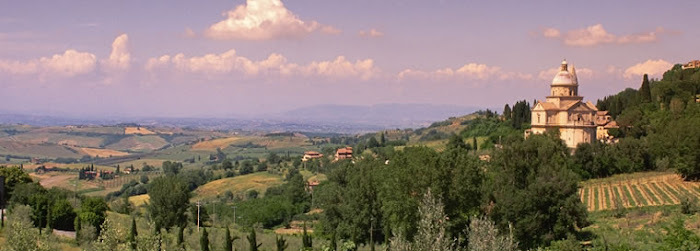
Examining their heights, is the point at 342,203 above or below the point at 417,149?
below

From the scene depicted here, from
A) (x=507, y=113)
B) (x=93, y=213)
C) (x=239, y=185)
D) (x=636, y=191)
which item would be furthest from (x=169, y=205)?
(x=507, y=113)

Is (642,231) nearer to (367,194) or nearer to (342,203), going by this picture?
(367,194)

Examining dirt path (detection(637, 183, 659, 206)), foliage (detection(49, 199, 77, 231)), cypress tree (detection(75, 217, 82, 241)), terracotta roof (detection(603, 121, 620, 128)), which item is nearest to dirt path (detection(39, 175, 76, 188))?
foliage (detection(49, 199, 77, 231))

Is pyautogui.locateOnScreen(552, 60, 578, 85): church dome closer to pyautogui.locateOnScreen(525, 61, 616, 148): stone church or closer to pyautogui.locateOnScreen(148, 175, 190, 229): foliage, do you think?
pyautogui.locateOnScreen(525, 61, 616, 148): stone church

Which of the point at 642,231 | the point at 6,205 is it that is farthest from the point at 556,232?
the point at 6,205

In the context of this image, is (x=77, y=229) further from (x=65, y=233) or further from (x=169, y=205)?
(x=169, y=205)

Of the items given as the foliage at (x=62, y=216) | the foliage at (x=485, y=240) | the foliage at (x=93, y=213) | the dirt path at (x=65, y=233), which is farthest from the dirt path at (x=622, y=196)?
the foliage at (x=62, y=216)
